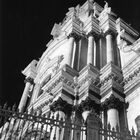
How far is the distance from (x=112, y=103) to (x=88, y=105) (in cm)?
118

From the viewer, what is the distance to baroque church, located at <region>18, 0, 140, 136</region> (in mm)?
13508

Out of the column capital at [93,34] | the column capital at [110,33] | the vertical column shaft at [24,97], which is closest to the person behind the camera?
the column capital at [110,33]

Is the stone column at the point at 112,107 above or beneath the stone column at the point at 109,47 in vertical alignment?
beneath

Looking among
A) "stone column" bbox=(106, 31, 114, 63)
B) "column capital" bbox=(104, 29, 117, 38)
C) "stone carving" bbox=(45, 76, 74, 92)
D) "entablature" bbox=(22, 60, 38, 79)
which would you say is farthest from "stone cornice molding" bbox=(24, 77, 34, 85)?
"stone carving" bbox=(45, 76, 74, 92)

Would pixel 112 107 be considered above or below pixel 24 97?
A: below

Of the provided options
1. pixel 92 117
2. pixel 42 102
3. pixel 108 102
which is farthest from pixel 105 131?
pixel 42 102

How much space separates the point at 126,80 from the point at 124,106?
1576 mm

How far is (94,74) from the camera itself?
15.6 m

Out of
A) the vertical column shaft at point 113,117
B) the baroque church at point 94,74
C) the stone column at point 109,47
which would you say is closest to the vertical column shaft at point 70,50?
the baroque church at point 94,74

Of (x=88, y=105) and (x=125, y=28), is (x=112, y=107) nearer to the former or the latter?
(x=88, y=105)

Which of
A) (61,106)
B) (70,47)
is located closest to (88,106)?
(61,106)

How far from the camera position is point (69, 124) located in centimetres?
781

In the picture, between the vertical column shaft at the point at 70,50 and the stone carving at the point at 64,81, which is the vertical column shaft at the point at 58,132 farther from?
the vertical column shaft at the point at 70,50

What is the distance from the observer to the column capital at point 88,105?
13.6 metres
